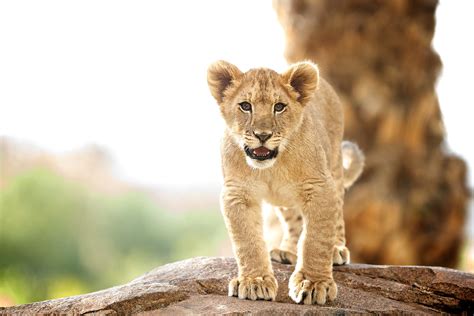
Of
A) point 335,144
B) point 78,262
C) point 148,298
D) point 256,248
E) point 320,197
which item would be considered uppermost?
point 78,262

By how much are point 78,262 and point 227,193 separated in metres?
12.5

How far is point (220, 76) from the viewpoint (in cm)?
593

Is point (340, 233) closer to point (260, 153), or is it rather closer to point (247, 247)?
point (247, 247)

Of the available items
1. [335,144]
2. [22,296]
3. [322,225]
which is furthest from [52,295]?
[322,225]

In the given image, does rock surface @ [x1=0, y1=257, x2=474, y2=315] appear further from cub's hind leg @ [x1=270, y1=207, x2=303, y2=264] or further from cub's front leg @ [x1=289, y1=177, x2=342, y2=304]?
cub's hind leg @ [x1=270, y1=207, x2=303, y2=264]

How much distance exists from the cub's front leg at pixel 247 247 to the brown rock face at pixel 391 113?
5792 millimetres

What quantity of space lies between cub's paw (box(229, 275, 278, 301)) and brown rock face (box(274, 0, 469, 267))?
589 centimetres

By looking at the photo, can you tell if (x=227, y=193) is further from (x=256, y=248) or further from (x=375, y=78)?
(x=375, y=78)

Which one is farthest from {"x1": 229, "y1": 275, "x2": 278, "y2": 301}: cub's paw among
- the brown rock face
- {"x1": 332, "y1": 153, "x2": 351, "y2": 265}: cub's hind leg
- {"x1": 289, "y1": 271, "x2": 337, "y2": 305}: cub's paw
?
the brown rock face

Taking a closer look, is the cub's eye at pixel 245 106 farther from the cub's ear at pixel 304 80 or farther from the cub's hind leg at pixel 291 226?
the cub's hind leg at pixel 291 226

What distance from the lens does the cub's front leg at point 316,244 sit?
5.59m

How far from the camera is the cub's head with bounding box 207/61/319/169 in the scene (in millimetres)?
5406

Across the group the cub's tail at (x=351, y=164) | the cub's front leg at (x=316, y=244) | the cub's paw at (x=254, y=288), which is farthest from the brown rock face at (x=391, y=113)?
the cub's paw at (x=254, y=288)

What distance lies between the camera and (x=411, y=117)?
1159 centimetres
